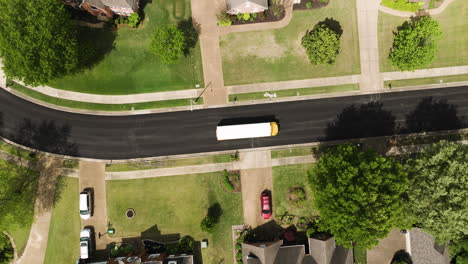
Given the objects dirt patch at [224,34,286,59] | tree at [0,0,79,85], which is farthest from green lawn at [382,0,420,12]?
tree at [0,0,79,85]

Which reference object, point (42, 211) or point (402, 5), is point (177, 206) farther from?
point (402, 5)

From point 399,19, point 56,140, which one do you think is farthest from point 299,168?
point 56,140

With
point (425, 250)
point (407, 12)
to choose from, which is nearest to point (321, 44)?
point (407, 12)

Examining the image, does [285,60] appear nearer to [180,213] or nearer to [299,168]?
[299,168]

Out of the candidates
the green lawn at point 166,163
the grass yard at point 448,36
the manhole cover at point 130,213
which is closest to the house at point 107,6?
the green lawn at point 166,163

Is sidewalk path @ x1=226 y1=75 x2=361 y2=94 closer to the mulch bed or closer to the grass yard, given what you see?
the grass yard

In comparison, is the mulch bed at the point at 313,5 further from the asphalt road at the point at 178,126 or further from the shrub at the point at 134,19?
the shrub at the point at 134,19
